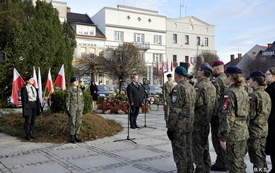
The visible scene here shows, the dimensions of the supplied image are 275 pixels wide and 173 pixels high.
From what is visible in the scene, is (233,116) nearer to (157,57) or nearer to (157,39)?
(157,57)

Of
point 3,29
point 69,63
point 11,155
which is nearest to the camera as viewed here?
point 11,155

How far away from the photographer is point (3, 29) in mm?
12852

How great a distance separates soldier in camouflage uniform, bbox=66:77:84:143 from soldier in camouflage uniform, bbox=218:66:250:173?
16.8 ft

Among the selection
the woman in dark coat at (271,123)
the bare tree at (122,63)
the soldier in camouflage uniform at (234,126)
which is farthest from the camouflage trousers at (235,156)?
the bare tree at (122,63)

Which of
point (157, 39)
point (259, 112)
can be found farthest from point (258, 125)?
point (157, 39)

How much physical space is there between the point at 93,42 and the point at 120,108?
33237mm

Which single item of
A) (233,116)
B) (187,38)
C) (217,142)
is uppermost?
(187,38)

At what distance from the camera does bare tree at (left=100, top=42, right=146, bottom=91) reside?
113 ft

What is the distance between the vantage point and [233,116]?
4.28 m

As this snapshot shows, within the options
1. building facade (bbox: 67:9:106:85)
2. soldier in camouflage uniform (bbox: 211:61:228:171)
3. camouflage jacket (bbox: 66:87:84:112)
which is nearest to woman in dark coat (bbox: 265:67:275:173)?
soldier in camouflage uniform (bbox: 211:61:228:171)

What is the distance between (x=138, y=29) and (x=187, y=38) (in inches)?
522

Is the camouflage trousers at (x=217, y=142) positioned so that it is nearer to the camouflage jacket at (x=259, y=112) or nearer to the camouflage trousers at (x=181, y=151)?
the camouflage jacket at (x=259, y=112)

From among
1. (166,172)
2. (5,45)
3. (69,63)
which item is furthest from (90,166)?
(69,63)

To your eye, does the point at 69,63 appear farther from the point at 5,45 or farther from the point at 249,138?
the point at 249,138
